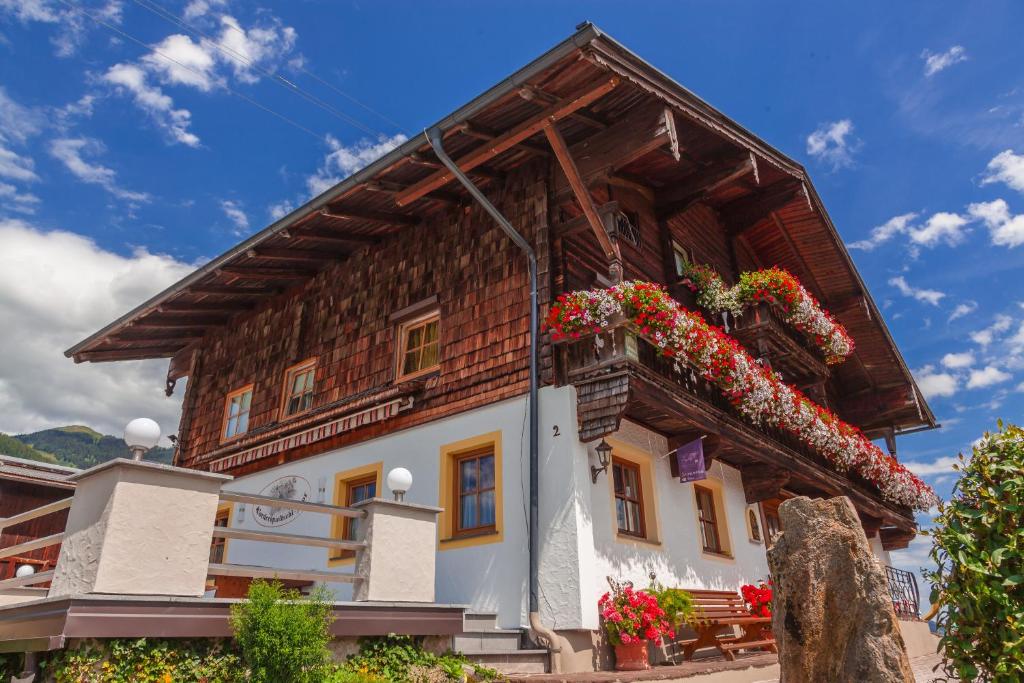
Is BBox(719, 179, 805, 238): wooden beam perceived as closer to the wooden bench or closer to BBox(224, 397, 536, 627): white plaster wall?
the wooden bench

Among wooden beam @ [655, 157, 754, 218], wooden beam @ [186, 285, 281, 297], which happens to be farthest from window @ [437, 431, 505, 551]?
wooden beam @ [186, 285, 281, 297]

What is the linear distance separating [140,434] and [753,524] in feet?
32.9

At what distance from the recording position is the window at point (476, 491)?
9117 mm

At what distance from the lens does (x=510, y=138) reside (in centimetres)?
910

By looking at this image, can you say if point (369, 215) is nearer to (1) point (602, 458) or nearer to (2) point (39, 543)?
(1) point (602, 458)

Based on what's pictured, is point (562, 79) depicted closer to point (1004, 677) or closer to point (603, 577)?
point (603, 577)

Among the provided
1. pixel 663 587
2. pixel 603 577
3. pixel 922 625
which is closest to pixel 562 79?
pixel 603 577

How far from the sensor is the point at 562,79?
8352 mm

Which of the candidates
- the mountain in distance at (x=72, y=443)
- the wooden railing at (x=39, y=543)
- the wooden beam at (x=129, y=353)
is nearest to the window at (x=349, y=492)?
the wooden railing at (x=39, y=543)

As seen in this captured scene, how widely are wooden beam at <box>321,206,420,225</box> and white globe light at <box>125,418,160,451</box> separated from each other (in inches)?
229

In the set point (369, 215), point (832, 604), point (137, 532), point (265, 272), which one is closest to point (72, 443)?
point (265, 272)

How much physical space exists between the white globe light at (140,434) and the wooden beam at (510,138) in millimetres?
5450

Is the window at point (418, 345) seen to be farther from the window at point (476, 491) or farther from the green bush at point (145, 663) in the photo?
the green bush at point (145, 663)

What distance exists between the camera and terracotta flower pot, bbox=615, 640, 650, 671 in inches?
301
